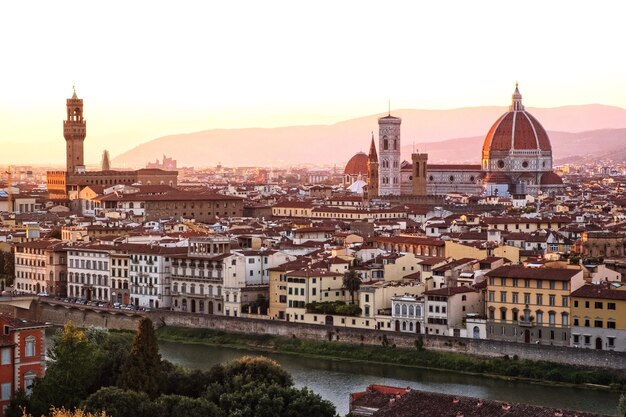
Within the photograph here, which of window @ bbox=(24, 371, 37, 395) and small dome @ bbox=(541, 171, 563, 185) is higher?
small dome @ bbox=(541, 171, 563, 185)

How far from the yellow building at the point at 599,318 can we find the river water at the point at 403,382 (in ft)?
7.41

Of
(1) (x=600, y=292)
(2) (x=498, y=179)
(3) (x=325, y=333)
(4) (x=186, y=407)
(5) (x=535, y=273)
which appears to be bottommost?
(3) (x=325, y=333)

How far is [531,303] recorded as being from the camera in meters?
→ 37.2

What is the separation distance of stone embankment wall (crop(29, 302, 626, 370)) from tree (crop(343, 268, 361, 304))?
1.98 metres

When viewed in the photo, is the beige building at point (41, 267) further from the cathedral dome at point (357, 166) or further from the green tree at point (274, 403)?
the cathedral dome at point (357, 166)

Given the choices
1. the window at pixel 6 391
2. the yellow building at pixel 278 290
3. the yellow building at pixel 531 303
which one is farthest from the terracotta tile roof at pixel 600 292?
the window at pixel 6 391

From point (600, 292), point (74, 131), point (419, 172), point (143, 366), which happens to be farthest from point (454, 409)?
point (74, 131)

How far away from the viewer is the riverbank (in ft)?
113

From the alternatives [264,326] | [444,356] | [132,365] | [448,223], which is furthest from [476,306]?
[448,223]

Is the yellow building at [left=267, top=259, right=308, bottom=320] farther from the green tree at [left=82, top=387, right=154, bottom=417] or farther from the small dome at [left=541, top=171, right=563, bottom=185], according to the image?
the small dome at [left=541, top=171, right=563, bottom=185]

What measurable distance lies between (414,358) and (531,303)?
130 inches

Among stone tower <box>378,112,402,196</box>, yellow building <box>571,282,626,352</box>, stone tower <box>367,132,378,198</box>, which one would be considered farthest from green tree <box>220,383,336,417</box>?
stone tower <box>378,112,402,196</box>

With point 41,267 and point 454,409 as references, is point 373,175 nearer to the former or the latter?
point 41,267

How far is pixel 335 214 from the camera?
Result: 78.6m
